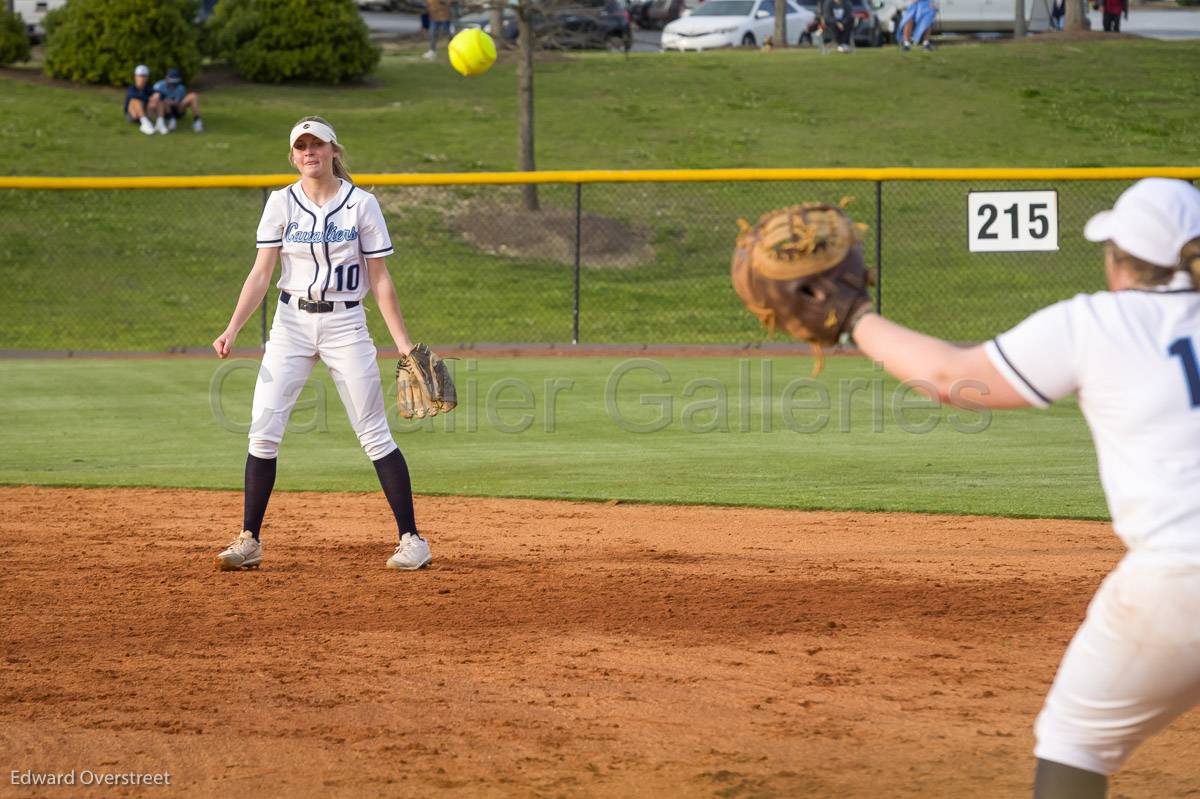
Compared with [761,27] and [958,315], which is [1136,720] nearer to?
[958,315]

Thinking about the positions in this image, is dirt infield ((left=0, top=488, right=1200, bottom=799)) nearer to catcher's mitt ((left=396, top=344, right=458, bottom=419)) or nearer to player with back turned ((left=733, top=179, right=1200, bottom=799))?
catcher's mitt ((left=396, top=344, right=458, bottom=419))

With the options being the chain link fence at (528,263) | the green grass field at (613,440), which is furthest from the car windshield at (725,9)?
the green grass field at (613,440)

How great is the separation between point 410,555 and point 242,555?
77 centimetres

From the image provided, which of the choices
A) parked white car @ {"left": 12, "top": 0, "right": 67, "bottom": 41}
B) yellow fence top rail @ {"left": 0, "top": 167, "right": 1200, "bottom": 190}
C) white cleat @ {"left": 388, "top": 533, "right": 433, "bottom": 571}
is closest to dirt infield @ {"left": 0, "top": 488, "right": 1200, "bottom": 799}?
white cleat @ {"left": 388, "top": 533, "right": 433, "bottom": 571}

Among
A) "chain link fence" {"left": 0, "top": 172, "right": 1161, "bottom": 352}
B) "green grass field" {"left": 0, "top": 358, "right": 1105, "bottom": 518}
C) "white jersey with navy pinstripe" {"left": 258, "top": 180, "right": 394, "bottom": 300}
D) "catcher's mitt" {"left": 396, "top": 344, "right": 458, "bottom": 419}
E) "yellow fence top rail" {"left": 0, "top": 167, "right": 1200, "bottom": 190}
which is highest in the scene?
"white jersey with navy pinstripe" {"left": 258, "top": 180, "right": 394, "bottom": 300}

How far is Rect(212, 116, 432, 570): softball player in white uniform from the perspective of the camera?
19.9ft

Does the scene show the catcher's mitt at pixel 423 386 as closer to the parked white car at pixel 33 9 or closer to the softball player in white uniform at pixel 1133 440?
the softball player in white uniform at pixel 1133 440

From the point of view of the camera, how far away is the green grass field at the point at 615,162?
19000 mm

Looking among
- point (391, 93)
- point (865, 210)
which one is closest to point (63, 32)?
point (391, 93)

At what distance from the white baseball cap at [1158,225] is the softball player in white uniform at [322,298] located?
383 cm

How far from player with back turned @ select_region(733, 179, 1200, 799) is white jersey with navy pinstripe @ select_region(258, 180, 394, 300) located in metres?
3.74

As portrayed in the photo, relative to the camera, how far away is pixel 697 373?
14.0 m

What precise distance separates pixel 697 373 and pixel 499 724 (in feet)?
32.4

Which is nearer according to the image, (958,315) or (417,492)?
(417,492)
